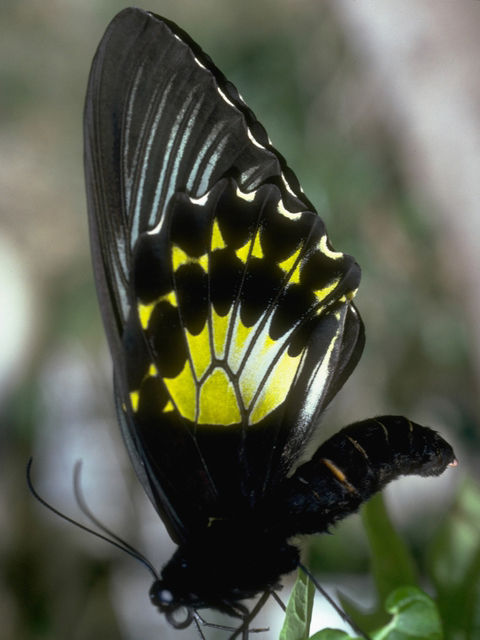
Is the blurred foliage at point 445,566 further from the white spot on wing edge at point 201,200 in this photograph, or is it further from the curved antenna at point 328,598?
the white spot on wing edge at point 201,200

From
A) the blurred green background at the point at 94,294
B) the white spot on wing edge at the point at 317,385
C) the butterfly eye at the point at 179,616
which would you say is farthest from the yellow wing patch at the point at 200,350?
the blurred green background at the point at 94,294

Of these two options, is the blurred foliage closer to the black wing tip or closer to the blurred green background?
the black wing tip

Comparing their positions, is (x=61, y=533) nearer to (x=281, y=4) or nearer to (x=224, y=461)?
(x=224, y=461)

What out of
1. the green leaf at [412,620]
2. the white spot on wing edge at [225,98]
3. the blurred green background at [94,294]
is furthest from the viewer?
the blurred green background at [94,294]

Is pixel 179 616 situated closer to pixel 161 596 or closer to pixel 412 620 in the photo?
A: pixel 161 596

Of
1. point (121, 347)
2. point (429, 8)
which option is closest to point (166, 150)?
point (121, 347)

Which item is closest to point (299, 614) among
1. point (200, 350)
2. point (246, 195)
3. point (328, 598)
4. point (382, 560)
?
point (328, 598)
